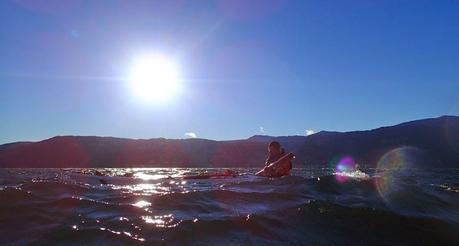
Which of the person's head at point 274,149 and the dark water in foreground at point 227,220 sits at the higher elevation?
the person's head at point 274,149

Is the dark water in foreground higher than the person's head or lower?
lower

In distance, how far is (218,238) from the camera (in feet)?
22.4

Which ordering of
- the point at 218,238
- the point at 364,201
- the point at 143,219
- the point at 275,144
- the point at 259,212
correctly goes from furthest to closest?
1. the point at 275,144
2. the point at 364,201
3. the point at 259,212
4. the point at 143,219
5. the point at 218,238

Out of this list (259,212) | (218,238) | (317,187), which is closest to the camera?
(218,238)

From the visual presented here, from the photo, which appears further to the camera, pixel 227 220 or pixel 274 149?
pixel 274 149

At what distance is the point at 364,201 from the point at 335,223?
9.53 ft

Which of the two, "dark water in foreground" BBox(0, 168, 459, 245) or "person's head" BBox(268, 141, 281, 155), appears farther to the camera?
"person's head" BBox(268, 141, 281, 155)

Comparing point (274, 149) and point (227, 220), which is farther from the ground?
point (274, 149)

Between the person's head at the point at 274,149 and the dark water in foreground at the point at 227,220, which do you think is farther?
the person's head at the point at 274,149

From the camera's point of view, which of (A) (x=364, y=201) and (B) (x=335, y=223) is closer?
(B) (x=335, y=223)

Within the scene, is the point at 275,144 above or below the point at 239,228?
above

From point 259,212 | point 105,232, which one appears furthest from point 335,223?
point 105,232

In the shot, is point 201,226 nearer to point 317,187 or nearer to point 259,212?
point 259,212

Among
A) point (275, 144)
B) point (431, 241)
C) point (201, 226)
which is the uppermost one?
point (275, 144)
